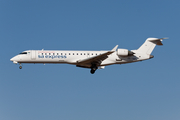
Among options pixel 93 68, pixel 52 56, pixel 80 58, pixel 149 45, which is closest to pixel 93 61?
pixel 93 68

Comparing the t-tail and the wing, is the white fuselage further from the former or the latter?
the t-tail

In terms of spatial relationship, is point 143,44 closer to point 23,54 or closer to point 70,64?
point 70,64

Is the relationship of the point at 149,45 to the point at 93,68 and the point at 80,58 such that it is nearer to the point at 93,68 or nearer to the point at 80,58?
the point at 93,68

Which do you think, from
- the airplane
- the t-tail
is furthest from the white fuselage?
the t-tail

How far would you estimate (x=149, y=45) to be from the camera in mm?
43812

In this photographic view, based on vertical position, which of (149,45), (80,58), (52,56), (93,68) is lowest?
(93,68)

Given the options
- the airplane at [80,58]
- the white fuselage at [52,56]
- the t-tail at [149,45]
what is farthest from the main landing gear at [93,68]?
the t-tail at [149,45]

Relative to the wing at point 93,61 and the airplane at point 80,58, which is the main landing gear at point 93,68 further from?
the wing at point 93,61

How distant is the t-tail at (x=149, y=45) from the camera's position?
1710 inches

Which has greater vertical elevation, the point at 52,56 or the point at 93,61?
the point at 52,56

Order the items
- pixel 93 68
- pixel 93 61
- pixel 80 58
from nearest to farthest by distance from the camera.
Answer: pixel 93 61
pixel 80 58
pixel 93 68

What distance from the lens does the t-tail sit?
143 feet

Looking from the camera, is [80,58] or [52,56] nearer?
[52,56]

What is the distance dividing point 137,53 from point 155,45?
120 inches
